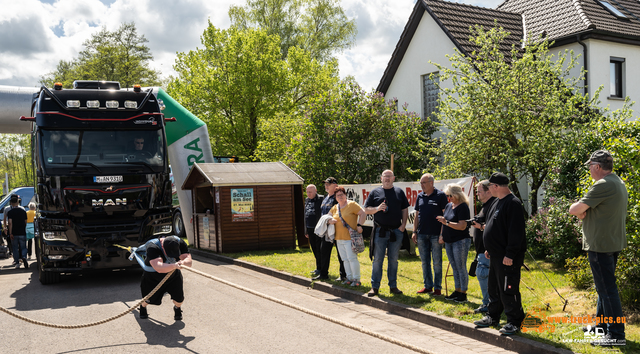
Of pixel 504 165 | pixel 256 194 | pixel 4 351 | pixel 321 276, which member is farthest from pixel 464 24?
pixel 4 351

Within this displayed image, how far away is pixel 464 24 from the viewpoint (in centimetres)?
2006

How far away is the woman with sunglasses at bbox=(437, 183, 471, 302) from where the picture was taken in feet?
24.6

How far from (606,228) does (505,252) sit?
1.06 metres

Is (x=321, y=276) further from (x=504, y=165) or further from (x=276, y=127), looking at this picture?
(x=276, y=127)

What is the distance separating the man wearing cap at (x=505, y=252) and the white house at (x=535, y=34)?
12.7 m

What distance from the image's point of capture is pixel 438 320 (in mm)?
6820

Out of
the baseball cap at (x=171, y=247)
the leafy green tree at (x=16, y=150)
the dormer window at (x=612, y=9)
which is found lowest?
the baseball cap at (x=171, y=247)

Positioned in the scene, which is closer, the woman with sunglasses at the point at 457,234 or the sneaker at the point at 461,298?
the woman with sunglasses at the point at 457,234

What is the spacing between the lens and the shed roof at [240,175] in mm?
14930

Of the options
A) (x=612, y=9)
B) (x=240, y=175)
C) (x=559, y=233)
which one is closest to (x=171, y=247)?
(x=559, y=233)

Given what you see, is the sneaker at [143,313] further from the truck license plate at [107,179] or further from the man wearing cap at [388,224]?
the truck license plate at [107,179]

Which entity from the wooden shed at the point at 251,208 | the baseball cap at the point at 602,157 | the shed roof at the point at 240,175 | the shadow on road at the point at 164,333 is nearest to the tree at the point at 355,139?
the shed roof at the point at 240,175

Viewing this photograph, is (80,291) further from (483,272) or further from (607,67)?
(607,67)

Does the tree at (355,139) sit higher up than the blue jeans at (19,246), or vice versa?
the tree at (355,139)
